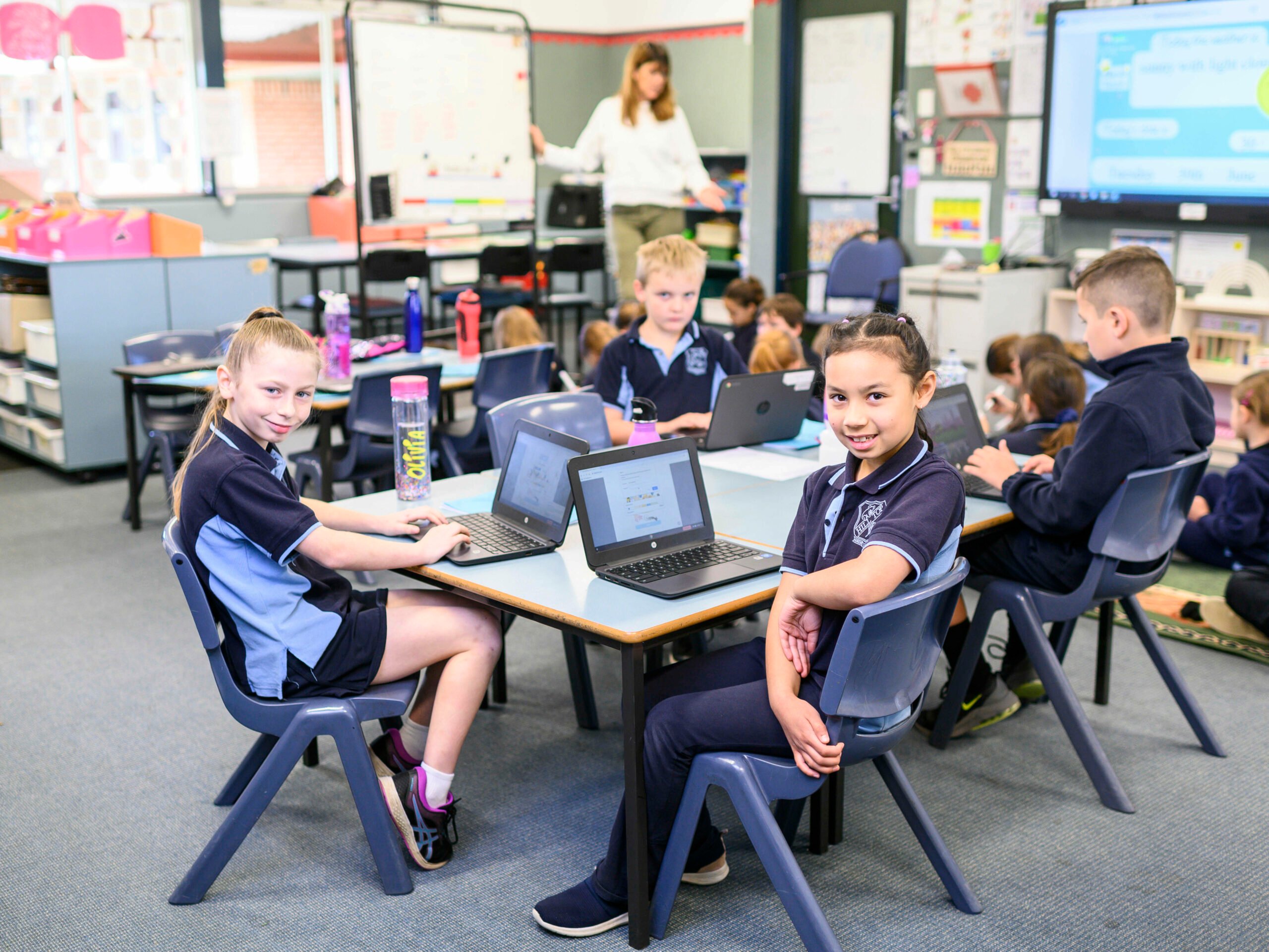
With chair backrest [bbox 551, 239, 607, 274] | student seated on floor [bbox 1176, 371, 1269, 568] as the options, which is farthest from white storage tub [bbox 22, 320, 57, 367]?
student seated on floor [bbox 1176, 371, 1269, 568]

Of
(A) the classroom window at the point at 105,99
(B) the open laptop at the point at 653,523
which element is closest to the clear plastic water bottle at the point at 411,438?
(B) the open laptop at the point at 653,523

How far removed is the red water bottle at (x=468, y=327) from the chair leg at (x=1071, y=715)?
7.97ft

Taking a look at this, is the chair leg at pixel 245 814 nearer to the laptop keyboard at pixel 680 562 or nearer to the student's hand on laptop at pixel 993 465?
the laptop keyboard at pixel 680 562

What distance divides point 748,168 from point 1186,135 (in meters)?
2.89

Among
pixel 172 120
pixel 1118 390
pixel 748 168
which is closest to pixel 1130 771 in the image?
pixel 1118 390

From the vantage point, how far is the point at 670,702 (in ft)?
6.40

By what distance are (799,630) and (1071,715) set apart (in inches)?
36.8

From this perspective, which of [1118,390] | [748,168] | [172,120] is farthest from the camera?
[172,120]

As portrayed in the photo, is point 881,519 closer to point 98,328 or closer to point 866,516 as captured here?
point 866,516

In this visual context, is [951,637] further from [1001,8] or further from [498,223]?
[498,223]

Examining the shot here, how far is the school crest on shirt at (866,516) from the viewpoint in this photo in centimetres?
185

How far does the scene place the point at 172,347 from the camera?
15.2 feet

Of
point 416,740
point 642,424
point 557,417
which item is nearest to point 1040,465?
point 642,424

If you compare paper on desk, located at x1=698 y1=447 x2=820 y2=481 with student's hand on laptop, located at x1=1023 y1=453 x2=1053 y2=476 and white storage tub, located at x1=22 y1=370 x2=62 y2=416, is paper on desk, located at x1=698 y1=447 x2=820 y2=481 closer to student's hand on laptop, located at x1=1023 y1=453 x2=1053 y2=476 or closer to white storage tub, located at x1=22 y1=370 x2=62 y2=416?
student's hand on laptop, located at x1=1023 y1=453 x2=1053 y2=476
